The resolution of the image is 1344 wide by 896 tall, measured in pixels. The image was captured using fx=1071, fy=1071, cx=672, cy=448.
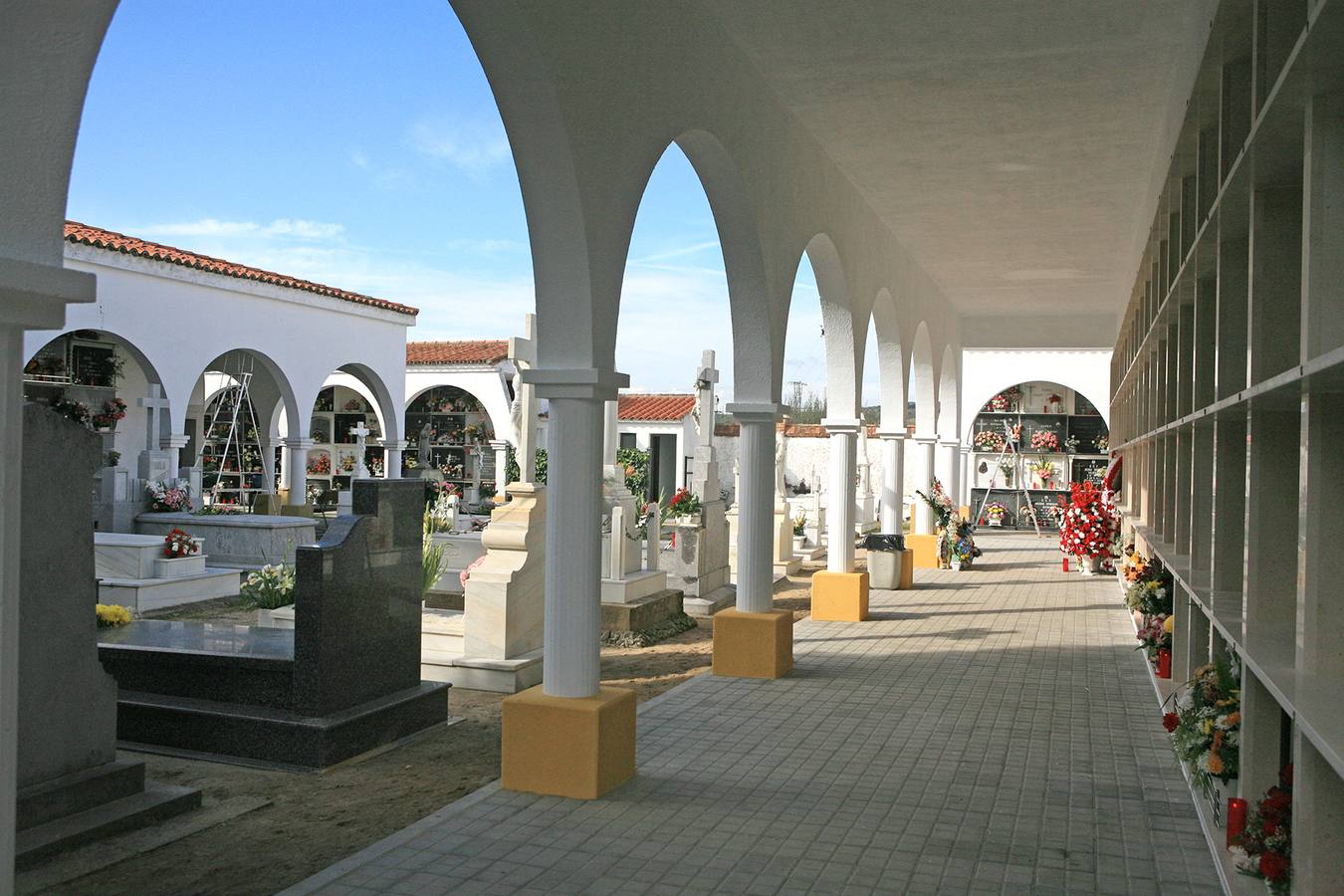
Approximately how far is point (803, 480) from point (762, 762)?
22462 millimetres

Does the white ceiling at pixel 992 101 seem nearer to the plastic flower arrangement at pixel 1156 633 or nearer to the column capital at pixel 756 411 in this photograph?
the column capital at pixel 756 411

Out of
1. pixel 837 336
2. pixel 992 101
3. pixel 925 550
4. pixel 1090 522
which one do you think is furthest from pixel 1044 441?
pixel 992 101

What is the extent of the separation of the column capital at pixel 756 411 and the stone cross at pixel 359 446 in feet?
56.1

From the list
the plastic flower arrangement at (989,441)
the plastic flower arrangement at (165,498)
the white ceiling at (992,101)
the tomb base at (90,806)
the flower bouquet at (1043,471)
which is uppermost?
the white ceiling at (992,101)

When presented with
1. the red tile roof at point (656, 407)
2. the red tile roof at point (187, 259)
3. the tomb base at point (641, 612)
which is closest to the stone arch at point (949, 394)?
the tomb base at point (641, 612)

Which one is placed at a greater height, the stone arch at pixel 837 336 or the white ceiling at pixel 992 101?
the white ceiling at pixel 992 101

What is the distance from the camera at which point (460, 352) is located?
26.5 m

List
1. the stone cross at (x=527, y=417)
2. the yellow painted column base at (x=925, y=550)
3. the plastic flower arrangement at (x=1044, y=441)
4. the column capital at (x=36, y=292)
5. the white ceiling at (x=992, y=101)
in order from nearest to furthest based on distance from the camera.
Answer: the column capital at (x=36, y=292) → the white ceiling at (x=992, y=101) → the stone cross at (x=527, y=417) → the yellow painted column base at (x=925, y=550) → the plastic flower arrangement at (x=1044, y=441)

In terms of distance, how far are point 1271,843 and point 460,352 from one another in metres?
24.9

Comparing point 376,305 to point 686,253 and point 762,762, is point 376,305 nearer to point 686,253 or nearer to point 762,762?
point 762,762

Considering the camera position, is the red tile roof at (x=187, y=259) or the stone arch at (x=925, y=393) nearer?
the red tile roof at (x=187, y=259)

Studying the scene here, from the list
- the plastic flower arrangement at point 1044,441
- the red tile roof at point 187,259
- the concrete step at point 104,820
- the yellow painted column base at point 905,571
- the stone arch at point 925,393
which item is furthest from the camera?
the plastic flower arrangement at point 1044,441

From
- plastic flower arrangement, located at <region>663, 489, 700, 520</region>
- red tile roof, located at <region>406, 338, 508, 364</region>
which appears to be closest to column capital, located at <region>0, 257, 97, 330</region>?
plastic flower arrangement, located at <region>663, 489, 700, 520</region>

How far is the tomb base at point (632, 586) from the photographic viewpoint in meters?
9.82
